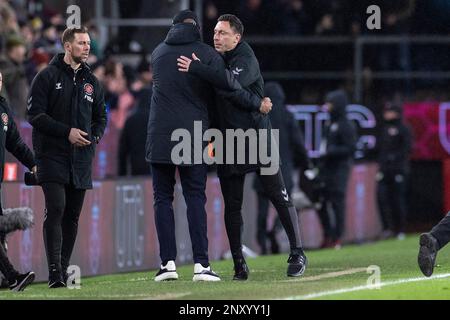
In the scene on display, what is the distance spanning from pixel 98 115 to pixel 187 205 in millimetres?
1058

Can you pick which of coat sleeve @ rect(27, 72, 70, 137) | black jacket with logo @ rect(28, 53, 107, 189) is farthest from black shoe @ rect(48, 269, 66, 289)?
coat sleeve @ rect(27, 72, 70, 137)

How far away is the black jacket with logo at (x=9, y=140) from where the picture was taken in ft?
42.1

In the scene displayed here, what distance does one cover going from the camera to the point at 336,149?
846 inches

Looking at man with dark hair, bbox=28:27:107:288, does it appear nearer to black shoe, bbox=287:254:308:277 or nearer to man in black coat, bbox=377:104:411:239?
black shoe, bbox=287:254:308:277

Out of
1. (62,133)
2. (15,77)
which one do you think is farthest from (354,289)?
(15,77)

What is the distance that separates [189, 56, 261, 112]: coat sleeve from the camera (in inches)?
504

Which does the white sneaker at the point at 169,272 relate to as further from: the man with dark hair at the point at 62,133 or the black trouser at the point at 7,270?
the black trouser at the point at 7,270

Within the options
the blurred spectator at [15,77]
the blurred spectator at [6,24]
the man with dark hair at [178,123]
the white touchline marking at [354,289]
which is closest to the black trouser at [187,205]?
the man with dark hair at [178,123]

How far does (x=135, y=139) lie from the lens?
19.0 metres

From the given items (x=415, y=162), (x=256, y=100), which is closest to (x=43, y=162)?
(x=256, y=100)

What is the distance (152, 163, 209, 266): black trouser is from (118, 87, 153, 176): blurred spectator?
19.1 ft

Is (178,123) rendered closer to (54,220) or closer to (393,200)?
(54,220)
